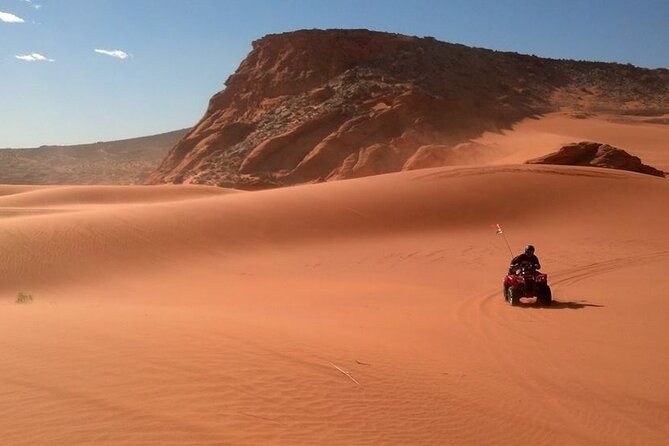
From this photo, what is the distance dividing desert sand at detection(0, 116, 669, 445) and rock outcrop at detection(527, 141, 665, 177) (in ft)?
17.7

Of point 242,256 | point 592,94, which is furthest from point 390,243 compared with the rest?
point 592,94

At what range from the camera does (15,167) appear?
8325cm

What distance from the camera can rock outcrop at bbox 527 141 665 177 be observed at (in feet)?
104

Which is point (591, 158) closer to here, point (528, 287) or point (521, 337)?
point (528, 287)

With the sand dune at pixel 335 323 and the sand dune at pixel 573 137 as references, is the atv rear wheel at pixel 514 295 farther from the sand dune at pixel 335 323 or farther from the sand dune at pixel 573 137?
the sand dune at pixel 573 137

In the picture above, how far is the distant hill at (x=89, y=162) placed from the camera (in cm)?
7706

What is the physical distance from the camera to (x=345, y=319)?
9.93m

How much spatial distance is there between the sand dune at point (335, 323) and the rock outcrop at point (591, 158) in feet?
24.2

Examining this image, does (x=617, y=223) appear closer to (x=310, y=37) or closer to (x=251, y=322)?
(x=251, y=322)

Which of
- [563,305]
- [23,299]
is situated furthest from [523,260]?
[23,299]

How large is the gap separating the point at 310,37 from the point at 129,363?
48.4 m

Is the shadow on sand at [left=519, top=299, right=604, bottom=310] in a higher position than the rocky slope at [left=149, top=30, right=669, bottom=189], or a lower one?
Result: lower

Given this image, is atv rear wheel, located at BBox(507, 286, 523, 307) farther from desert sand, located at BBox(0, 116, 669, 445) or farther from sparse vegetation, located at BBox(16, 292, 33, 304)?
sparse vegetation, located at BBox(16, 292, 33, 304)

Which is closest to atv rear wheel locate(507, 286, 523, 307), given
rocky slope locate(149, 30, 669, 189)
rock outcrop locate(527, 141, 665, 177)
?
rock outcrop locate(527, 141, 665, 177)
